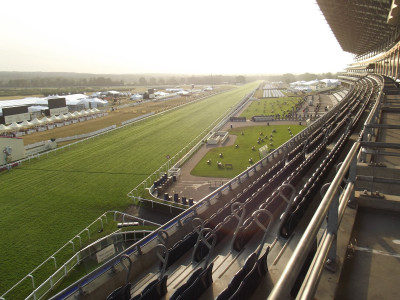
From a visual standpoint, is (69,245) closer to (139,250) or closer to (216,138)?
(139,250)

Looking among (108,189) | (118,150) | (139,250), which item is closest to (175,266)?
(139,250)

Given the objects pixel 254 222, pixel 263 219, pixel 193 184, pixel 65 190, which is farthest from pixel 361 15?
pixel 254 222

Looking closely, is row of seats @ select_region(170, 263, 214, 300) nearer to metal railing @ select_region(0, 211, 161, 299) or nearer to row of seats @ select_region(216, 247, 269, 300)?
row of seats @ select_region(216, 247, 269, 300)

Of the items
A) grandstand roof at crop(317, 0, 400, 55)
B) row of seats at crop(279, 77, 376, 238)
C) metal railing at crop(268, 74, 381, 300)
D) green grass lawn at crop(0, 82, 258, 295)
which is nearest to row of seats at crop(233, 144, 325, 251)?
row of seats at crop(279, 77, 376, 238)

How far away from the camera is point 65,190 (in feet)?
58.2

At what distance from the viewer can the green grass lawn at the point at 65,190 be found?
470 inches

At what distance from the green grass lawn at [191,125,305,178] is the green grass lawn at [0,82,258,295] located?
3.34 metres

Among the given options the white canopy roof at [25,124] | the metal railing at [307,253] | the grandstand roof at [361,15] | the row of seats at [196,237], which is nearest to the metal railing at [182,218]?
the row of seats at [196,237]

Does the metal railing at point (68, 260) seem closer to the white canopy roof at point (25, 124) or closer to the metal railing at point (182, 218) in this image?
the metal railing at point (182, 218)

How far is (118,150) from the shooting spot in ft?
87.4

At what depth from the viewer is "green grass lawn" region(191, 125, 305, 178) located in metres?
19.6

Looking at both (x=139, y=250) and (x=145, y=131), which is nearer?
(x=139, y=250)

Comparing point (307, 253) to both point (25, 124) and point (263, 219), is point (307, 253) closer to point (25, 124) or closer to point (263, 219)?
point (263, 219)

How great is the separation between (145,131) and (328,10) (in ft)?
68.2
